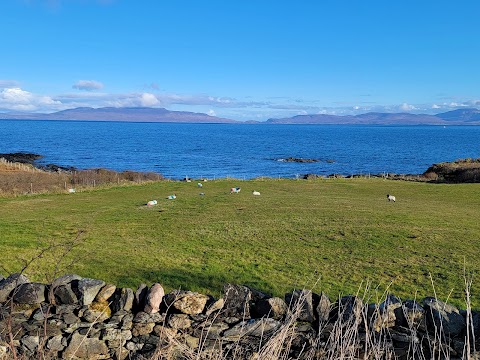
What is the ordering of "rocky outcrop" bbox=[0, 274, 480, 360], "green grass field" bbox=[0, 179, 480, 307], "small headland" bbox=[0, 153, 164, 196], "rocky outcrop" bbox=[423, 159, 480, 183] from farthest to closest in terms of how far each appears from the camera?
"rocky outcrop" bbox=[423, 159, 480, 183], "small headland" bbox=[0, 153, 164, 196], "green grass field" bbox=[0, 179, 480, 307], "rocky outcrop" bbox=[0, 274, 480, 360]

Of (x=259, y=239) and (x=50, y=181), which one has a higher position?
(x=259, y=239)

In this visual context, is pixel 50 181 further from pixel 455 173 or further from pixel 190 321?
pixel 455 173

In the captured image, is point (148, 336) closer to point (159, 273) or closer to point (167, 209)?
point (159, 273)

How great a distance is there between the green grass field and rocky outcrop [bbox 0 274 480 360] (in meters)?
1.39

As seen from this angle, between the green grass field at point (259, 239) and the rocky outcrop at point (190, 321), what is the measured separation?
1.39 m

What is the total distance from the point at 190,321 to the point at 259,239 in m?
9.73

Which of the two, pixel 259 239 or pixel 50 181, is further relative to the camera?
pixel 50 181

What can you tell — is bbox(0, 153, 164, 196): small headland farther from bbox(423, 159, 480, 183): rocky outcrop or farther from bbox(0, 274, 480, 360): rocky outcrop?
bbox(423, 159, 480, 183): rocky outcrop

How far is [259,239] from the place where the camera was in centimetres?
1611

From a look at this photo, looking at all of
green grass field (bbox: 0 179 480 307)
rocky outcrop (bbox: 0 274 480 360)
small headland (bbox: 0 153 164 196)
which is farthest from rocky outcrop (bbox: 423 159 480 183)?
rocky outcrop (bbox: 0 274 480 360)

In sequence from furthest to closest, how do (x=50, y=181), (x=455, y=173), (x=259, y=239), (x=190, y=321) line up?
(x=455, y=173)
(x=50, y=181)
(x=259, y=239)
(x=190, y=321)

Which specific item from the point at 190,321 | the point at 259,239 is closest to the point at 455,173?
the point at 259,239

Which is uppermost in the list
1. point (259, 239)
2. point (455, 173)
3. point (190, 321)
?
point (190, 321)

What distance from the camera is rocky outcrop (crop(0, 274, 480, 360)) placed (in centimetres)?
601
